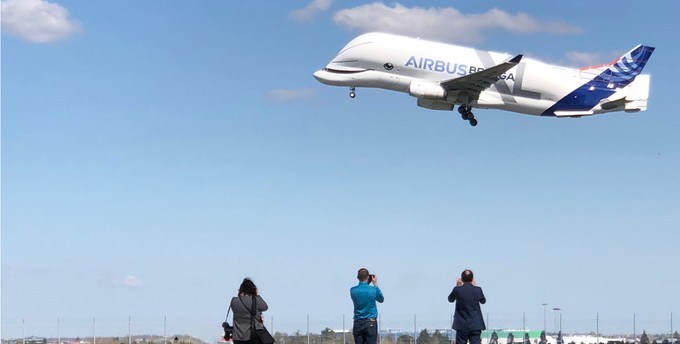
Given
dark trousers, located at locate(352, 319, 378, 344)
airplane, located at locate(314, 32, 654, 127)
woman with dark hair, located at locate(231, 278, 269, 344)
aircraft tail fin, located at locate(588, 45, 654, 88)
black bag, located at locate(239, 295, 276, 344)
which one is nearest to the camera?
woman with dark hair, located at locate(231, 278, 269, 344)

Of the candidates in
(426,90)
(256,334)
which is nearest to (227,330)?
(256,334)

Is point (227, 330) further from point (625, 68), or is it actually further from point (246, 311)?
point (625, 68)

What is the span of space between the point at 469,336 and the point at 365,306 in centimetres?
231

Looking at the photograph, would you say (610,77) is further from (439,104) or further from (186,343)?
(186,343)

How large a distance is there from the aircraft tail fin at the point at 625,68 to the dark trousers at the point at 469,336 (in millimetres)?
37099

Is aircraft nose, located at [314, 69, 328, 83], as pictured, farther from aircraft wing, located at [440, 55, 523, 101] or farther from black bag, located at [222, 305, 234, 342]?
black bag, located at [222, 305, 234, 342]

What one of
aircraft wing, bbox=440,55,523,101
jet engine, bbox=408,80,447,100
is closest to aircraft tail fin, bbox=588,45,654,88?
aircraft wing, bbox=440,55,523,101

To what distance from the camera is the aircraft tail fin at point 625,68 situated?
58938 millimetres

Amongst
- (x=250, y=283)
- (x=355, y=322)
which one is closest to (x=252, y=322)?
(x=250, y=283)

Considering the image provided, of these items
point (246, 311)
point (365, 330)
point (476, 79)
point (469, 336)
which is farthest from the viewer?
point (476, 79)

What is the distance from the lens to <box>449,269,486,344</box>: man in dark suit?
23.5 metres

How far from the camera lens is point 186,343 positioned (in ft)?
155

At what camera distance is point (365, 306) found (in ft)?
78.5

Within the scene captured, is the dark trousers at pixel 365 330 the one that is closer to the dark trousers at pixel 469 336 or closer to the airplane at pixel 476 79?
the dark trousers at pixel 469 336
